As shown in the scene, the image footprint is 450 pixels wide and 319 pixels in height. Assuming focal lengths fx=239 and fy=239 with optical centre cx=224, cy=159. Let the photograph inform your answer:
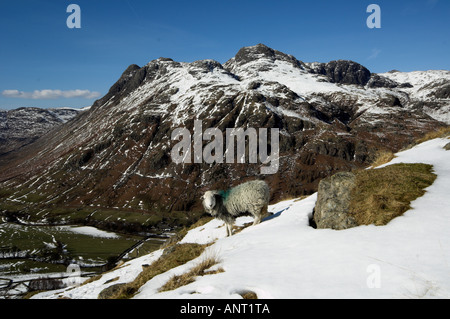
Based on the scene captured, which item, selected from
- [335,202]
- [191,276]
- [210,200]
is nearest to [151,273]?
[191,276]

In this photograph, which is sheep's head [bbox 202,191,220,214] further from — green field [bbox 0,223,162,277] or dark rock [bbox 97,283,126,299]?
green field [bbox 0,223,162,277]

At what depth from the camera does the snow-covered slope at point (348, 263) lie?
5.71 m

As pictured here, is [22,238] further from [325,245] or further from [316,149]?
[316,149]

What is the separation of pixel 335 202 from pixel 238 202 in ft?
24.6

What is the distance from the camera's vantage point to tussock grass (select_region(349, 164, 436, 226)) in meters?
9.45

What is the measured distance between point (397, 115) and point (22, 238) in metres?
258

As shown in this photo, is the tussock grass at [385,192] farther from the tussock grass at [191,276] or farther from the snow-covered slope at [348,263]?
the tussock grass at [191,276]

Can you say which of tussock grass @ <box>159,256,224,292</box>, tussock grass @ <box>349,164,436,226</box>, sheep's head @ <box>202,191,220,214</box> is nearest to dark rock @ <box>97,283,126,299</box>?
tussock grass @ <box>159,256,224,292</box>

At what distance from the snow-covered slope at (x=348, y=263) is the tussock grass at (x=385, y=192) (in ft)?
1.13

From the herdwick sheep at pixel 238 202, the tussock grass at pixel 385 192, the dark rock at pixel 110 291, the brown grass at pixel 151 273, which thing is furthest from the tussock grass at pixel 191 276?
the herdwick sheep at pixel 238 202

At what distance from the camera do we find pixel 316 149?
16575 cm

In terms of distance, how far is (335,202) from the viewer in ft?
Result: 37.1

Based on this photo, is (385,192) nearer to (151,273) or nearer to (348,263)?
(348,263)
